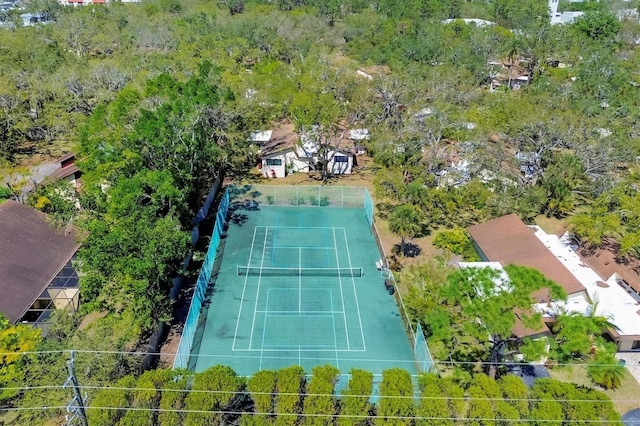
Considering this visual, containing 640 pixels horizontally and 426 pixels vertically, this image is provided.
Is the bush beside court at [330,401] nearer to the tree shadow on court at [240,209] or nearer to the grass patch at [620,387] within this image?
the grass patch at [620,387]

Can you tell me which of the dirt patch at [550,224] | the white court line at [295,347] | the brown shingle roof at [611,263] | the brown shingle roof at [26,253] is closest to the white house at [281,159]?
the brown shingle roof at [26,253]

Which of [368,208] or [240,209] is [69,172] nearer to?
[240,209]

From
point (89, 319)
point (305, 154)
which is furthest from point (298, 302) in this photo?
point (305, 154)

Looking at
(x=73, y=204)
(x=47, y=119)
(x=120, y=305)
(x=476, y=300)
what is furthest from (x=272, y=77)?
(x=476, y=300)

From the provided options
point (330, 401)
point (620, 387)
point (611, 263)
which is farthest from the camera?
point (611, 263)

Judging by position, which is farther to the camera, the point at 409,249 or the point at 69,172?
the point at 69,172

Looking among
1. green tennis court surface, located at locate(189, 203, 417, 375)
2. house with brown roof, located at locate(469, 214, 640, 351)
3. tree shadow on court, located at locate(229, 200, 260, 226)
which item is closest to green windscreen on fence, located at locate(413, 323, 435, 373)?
green tennis court surface, located at locate(189, 203, 417, 375)
